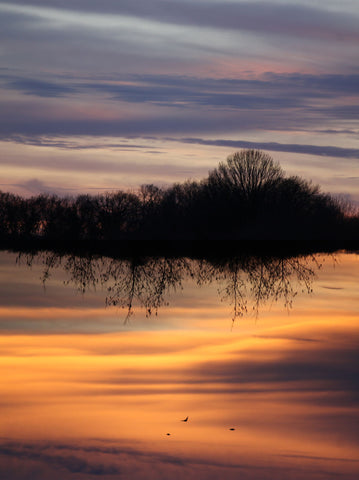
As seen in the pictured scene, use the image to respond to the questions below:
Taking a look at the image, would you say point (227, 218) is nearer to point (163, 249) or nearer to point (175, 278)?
point (163, 249)

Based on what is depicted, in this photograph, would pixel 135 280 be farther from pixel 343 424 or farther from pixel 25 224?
pixel 25 224

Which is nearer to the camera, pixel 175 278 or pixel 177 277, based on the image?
pixel 175 278

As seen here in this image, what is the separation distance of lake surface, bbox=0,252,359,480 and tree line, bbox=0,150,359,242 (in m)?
45.3

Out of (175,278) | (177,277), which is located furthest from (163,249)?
(175,278)

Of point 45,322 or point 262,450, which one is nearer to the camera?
point 262,450

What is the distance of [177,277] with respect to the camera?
24.2 meters

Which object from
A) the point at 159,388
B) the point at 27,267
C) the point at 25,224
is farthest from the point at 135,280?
the point at 25,224

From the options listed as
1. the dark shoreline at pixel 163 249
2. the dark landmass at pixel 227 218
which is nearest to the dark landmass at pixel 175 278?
the dark shoreline at pixel 163 249

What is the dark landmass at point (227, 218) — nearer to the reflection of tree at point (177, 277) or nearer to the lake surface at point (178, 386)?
the reflection of tree at point (177, 277)

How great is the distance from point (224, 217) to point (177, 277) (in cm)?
4583

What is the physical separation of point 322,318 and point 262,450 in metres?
8.93

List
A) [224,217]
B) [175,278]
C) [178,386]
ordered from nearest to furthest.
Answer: [178,386] < [175,278] < [224,217]

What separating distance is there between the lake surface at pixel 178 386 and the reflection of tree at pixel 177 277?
0.69 ft

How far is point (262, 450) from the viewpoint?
639 cm
